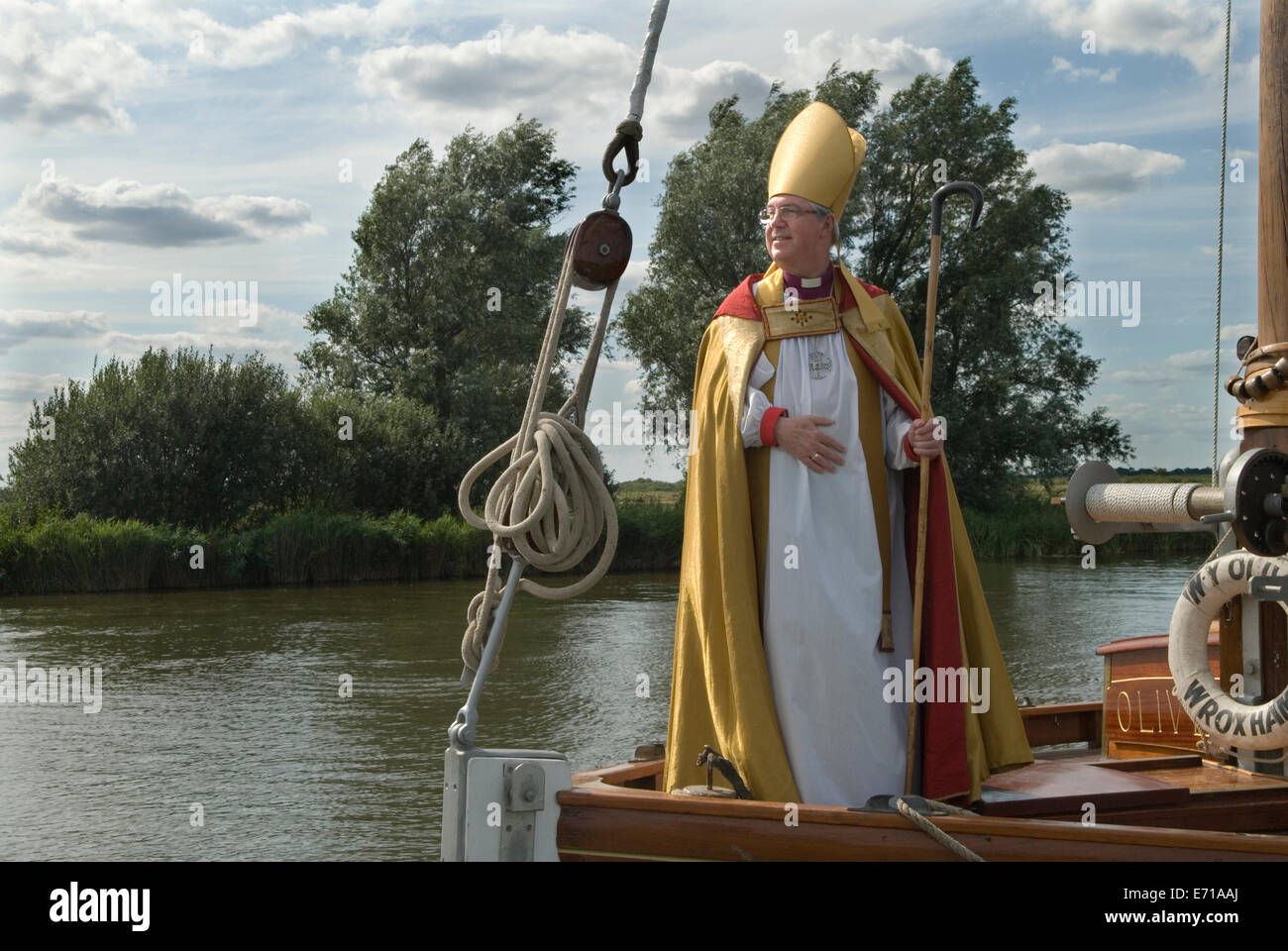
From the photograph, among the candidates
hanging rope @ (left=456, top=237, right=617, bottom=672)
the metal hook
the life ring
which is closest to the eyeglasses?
the metal hook

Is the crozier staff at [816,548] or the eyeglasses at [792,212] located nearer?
the crozier staff at [816,548]

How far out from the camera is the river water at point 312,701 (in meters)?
7.32

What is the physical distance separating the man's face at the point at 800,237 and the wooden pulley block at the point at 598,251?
1.63ft

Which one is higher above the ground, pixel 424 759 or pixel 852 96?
pixel 852 96

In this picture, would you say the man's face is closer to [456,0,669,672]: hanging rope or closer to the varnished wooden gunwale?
[456,0,669,672]: hanging rope

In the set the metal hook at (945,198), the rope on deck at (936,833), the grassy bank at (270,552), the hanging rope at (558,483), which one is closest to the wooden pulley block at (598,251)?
the hanging rope at (558,483)

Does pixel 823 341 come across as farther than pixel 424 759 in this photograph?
No

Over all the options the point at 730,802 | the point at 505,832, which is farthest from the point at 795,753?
the point at 505,832

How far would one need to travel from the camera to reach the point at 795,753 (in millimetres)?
3693

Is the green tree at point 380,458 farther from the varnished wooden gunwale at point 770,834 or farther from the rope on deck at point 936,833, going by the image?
the rope on deck at point 936,833

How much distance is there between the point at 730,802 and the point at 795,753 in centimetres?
42

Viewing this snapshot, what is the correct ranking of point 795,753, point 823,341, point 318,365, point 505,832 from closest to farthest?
point 505,832 → point 795,753 → point 823,341 → point 318,365
